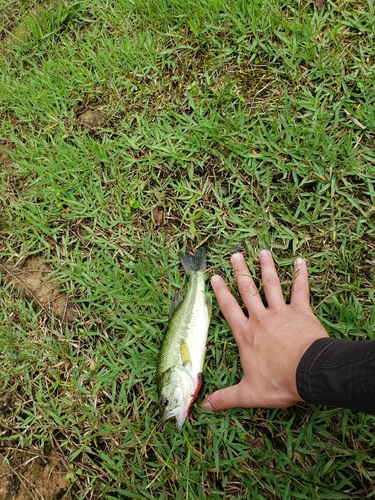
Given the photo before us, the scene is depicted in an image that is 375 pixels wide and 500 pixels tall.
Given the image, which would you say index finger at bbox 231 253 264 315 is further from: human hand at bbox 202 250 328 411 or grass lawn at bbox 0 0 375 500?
grass lawn at bbox 0 0 375 500

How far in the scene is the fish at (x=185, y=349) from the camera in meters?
3.01

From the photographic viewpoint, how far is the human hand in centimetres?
274

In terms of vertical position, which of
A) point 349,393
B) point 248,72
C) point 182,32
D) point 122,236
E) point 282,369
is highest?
point 182,32

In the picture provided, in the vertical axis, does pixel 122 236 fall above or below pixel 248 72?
below

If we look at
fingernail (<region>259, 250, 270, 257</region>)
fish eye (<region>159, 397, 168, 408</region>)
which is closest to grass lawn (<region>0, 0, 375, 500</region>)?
fingernail (<region>259, 250, 270, 257</region>)

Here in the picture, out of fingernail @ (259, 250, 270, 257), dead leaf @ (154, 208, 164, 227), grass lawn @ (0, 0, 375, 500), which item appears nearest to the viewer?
grass lawn @ (0, 0, 375, 500)

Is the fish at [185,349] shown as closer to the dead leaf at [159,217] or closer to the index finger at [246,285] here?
the index finger at [246,285]

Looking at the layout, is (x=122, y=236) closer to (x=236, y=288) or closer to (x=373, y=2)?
(x=236, y=288)

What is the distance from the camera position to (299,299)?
120 inches

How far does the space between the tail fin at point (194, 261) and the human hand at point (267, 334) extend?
0.16m

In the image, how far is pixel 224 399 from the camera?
119 inches

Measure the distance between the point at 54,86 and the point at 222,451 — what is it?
3.60m

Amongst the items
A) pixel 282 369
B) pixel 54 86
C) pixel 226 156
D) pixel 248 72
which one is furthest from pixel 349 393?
pixel 54 86

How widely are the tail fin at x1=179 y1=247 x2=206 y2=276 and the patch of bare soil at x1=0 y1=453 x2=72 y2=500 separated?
6.06 ft
